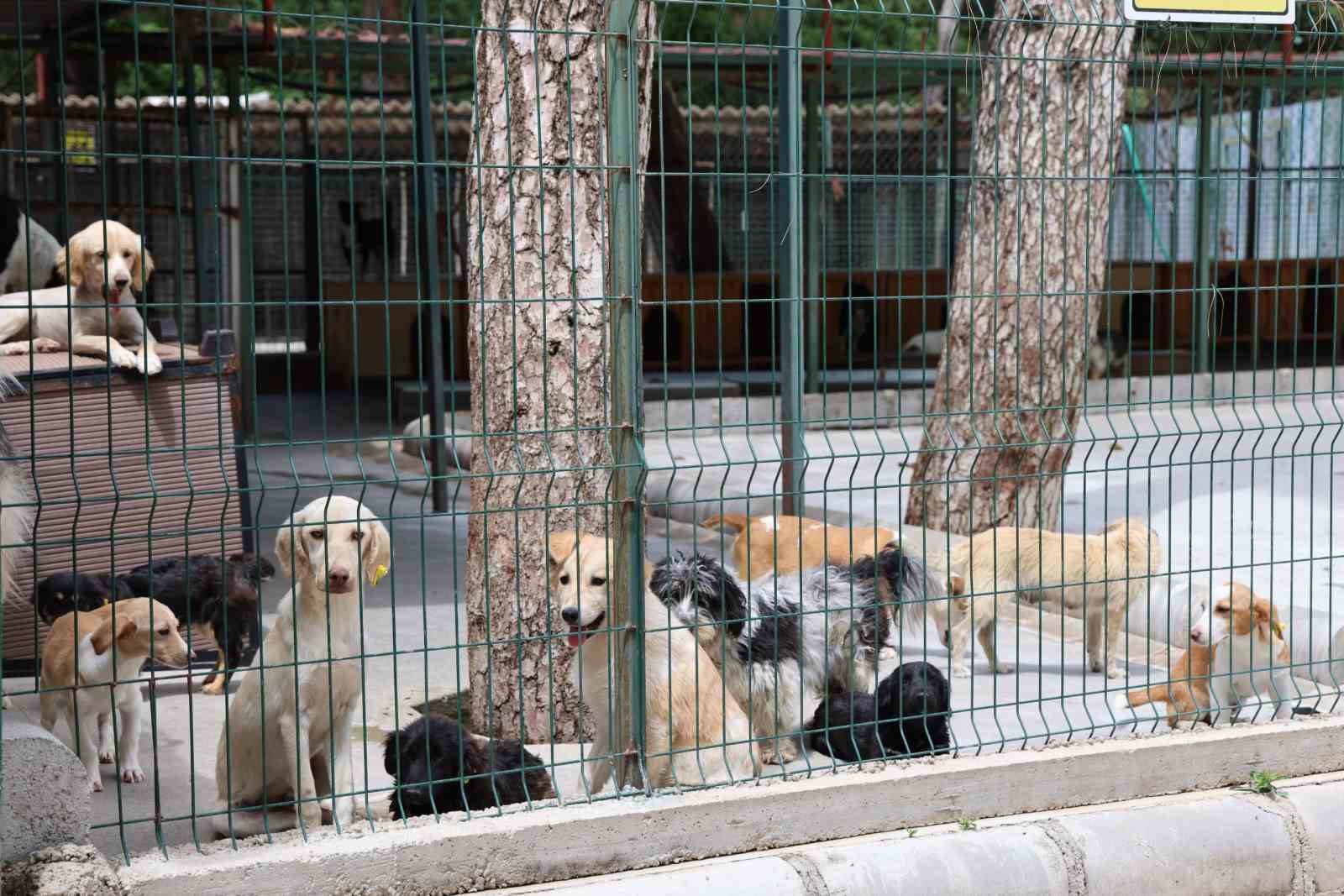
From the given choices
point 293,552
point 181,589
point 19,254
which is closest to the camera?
point 293,552

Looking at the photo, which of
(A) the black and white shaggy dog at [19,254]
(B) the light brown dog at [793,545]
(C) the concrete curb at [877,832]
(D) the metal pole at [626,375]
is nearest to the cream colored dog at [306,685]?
(C) the concrete curb at [877,832]

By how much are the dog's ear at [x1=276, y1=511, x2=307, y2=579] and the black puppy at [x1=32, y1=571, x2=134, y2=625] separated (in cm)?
144

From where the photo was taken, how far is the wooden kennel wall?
5523mm

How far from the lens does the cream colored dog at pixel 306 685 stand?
13.2 feet

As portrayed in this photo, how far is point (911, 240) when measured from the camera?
69.9ft

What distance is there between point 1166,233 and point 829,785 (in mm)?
19549

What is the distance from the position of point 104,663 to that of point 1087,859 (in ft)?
9.54

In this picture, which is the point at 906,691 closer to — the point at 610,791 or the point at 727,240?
the point at 610,791

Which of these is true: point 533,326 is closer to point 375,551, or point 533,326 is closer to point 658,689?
point 375,551

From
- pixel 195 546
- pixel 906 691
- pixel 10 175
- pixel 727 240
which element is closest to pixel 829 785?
pixel 906 691

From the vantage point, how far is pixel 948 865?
13.3ft

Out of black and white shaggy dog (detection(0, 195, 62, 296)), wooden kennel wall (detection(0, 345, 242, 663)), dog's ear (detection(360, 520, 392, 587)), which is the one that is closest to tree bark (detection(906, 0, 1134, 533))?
wooden kennel wall (detection(0, 345, 242, 663))

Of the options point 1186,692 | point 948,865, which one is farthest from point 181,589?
point 1186,692

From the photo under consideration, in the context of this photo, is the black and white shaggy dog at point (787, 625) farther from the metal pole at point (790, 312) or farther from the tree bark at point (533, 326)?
the metal pole at point (790, 312)
